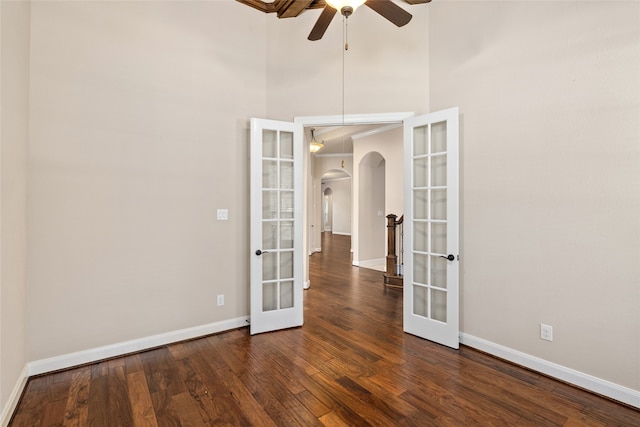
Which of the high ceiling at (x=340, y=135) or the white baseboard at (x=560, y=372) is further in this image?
the high ceiling at (x=340, y=135)

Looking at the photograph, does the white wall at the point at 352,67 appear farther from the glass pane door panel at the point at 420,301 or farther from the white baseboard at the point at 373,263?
the white baseboard at the point at 373,263

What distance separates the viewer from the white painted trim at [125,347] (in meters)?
2.52

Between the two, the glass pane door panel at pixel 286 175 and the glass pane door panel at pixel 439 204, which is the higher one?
the glass pane door panel at pixel 286 175

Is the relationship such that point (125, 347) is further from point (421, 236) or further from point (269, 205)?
point (421, 236)

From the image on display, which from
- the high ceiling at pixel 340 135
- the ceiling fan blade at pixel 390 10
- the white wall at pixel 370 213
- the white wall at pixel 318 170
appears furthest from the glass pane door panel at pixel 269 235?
the white wall at pixel 318 170

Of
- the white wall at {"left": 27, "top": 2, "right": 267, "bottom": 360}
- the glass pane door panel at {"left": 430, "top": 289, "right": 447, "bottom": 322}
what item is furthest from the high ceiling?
the glass pane door panel at {"left": 430, "top": 289, "right": 447, "bottom": 322}

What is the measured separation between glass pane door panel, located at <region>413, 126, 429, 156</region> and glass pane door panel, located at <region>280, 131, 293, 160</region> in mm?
1444

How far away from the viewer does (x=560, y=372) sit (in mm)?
2430

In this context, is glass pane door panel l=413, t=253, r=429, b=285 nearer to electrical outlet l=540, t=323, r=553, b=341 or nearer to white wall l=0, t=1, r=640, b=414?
white wall l=0, t=1, r=640, b=414

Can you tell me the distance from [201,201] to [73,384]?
186 centimetres

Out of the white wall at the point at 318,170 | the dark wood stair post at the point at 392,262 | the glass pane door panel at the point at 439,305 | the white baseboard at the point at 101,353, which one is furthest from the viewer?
the white wall at the point at 318,170

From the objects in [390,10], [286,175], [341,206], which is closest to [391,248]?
[286,175]

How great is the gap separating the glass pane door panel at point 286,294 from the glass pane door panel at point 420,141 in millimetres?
2129

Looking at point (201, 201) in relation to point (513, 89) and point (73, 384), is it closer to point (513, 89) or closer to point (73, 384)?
point (73, 384)
